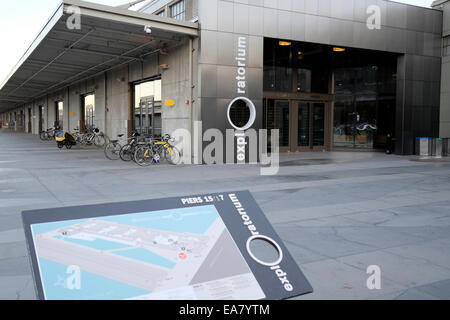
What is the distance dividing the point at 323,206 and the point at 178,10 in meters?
14.5

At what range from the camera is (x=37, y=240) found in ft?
Answer: 7.60

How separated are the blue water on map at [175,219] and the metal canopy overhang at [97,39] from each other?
1010cm

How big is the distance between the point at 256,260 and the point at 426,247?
2799 mm

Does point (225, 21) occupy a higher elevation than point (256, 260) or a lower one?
higher

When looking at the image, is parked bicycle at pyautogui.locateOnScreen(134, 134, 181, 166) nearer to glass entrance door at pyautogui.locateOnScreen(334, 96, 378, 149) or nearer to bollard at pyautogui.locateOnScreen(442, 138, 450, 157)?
glass entrance door at pyautogui.locateOnScreen(334, 96, 378, 149)

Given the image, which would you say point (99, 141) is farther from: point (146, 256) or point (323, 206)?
point (146, 256)

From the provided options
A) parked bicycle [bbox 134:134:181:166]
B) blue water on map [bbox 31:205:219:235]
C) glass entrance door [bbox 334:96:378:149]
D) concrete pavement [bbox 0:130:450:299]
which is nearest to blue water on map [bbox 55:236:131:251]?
blue water on map [bbox 31:205:219:235]

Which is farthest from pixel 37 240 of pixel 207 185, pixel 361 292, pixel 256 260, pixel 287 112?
pixel 287 112

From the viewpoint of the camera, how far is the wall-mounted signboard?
2.24m

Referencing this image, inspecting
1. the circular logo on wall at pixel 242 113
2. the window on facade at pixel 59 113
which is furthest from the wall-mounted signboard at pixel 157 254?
the window on facade at pixel 59 113

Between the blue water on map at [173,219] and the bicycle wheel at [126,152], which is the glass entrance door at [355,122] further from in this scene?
the blue water on map at [173,219]

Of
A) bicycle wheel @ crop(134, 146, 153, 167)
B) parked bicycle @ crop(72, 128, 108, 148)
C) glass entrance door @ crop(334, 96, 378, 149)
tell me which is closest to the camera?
bicycle wheel @ crop(134, 146, 153, 167)

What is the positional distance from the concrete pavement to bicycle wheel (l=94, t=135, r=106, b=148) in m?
9.02

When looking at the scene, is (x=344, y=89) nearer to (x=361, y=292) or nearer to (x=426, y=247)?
(x=426, y=247)
